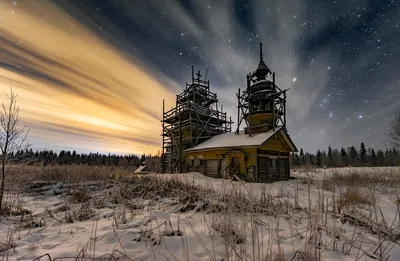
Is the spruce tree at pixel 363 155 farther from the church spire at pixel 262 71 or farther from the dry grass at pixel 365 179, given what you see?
the church spire at pixel 262 71

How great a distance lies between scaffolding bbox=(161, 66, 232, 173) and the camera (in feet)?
77.8

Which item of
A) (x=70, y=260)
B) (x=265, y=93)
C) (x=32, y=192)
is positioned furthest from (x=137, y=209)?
(x=265, y=93)

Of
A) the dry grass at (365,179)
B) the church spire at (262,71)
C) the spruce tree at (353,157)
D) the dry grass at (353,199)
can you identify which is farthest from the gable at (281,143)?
the spruce tree at (353,157)

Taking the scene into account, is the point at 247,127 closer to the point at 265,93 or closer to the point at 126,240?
the point at 265,93

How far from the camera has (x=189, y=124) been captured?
23.8 metres

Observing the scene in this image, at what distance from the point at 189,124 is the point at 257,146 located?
11.1 metres

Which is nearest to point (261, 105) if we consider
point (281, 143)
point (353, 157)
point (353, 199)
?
point (281, 143)

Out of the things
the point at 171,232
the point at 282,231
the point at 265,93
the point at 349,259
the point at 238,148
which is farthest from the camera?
the point at 265,93

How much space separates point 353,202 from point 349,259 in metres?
3.51

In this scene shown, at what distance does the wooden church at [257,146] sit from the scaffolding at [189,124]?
2.85m

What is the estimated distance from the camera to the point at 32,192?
7.84 m

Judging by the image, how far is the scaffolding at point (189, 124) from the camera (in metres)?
23.7

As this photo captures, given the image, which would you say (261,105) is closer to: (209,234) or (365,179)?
(365,179)

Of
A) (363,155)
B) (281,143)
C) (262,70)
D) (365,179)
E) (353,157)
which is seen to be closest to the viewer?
(365,179)
